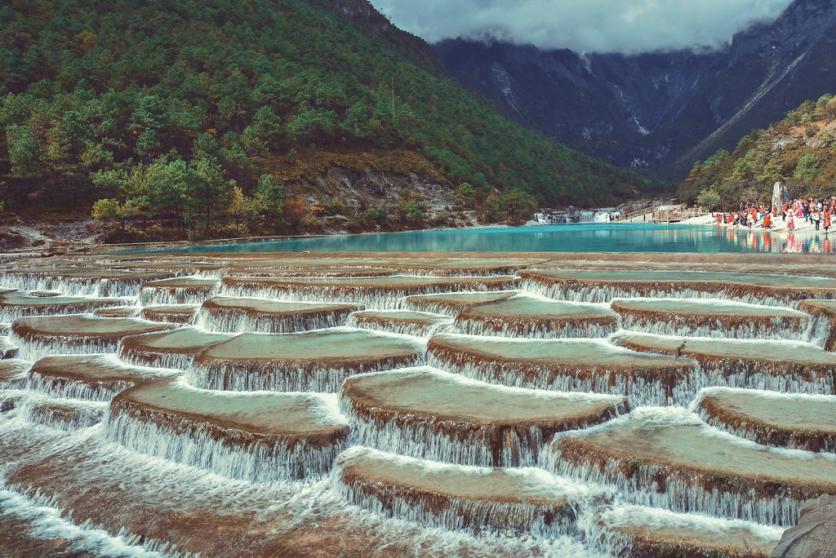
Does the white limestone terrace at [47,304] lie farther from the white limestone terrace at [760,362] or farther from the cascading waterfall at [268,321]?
the white limestone terrace at [760,362]

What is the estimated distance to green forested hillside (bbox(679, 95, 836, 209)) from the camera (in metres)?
87.6

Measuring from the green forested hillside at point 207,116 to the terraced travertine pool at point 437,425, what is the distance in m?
45.4

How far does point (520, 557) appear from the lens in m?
8.03

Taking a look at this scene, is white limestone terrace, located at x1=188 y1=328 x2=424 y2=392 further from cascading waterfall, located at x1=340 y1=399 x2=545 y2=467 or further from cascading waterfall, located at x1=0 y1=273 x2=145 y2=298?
cascading waterfall, located at x1=0 y1=273 x2=145 y2=298

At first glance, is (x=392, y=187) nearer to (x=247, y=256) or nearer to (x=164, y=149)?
(x=164, y=149)

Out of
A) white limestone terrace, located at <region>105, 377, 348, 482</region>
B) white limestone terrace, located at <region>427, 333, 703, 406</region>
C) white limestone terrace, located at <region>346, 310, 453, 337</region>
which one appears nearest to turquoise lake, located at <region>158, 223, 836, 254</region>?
white limestone terrace, located at <region>346, 310, 453, 337</region>

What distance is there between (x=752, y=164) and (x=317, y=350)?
4315 inches

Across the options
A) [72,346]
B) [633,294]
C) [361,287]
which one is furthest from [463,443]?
[72,346]

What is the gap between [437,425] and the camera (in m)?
9.98

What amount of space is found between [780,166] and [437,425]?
10692 centimetres

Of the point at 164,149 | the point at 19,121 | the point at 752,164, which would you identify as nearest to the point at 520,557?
the point at 19,121

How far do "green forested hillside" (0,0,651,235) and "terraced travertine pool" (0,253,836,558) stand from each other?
45.4m

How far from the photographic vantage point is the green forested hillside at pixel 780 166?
87562 millimetres

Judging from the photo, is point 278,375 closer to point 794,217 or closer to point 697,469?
point 697,469
